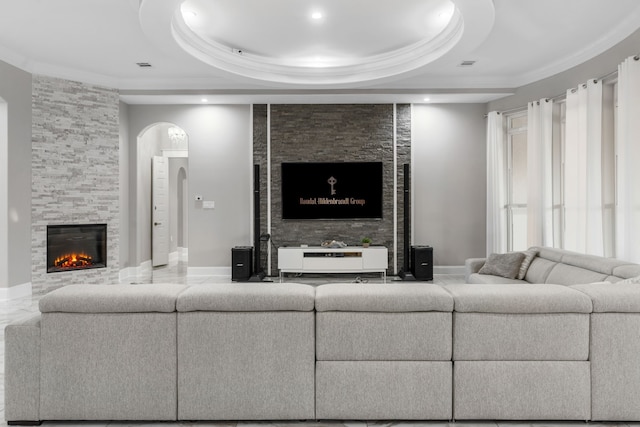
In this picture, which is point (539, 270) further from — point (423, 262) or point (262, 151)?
point (262, 151)

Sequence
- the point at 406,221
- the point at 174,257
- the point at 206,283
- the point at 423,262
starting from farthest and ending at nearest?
the point at 174,257 → the point at 406,221 → the point at 423,262 → the point at 206,283

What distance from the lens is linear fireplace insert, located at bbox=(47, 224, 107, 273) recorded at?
5.83 m

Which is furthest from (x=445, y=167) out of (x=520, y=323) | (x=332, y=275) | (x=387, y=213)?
(x=520, y=323)

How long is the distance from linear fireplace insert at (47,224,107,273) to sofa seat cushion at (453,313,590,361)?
228 inches

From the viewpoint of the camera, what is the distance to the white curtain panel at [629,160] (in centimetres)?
411

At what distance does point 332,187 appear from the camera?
22.6 ft

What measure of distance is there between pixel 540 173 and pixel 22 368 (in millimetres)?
6047

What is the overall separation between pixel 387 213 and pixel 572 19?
3.61 m

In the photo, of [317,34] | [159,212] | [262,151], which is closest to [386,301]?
[317,34]

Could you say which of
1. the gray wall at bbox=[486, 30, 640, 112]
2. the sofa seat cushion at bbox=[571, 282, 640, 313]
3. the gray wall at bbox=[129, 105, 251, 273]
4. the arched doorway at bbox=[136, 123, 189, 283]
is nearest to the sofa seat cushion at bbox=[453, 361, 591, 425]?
the sofa seat cushion at bbox=[571, 282, 640, 313]

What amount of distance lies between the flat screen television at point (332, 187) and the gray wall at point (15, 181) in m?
3.56

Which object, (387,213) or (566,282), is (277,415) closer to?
(566,282)

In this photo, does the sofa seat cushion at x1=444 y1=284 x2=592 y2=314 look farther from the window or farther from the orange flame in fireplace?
the orange flame in fireplace

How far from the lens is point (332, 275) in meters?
6.96
